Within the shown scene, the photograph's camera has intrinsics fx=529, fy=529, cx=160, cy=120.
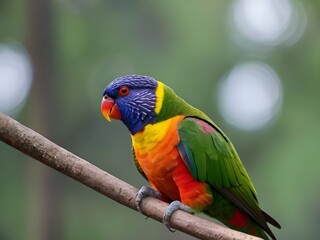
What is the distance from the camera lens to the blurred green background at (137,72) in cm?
361

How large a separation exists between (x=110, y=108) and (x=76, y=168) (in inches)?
13.4

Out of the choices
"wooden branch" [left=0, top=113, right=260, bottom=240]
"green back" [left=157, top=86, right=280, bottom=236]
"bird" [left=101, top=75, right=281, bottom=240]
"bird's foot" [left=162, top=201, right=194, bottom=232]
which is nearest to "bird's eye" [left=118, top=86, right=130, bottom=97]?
"bird" [left=101, top=75, right=281, bottom=240]

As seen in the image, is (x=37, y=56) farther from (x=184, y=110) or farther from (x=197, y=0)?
(x=184, y=110)

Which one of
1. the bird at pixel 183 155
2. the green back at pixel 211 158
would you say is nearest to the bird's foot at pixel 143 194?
the bird at pixel 183 155

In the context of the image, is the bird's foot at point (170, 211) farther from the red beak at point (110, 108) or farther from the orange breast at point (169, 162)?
the red beak at point (110, 108)

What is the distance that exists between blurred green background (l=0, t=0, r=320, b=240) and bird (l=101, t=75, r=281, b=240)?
1.66 meters

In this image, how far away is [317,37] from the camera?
14.1 feet

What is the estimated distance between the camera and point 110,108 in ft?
6.27

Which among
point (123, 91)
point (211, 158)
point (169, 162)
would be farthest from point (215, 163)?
point (123, 91)

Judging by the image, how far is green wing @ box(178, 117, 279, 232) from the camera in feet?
5.95

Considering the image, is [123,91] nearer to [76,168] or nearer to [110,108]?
[110,108]

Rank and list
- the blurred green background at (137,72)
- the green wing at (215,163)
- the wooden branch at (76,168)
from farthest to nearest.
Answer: the blurred green background at (137,72) < the green wing at (215,163) < the wooden branch at (76,168)

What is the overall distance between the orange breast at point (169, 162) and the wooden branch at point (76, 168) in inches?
6.4

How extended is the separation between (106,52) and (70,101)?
469mm
